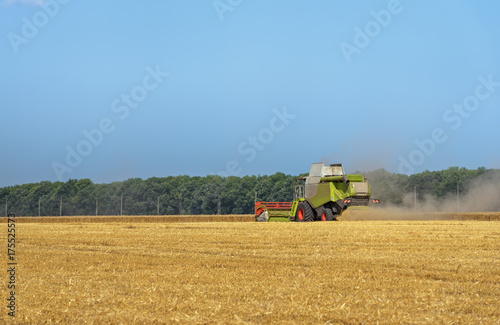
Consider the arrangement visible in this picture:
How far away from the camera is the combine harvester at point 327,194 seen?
33125 millimetres

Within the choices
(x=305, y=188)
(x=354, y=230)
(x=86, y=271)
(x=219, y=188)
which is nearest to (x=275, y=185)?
(x=219, y=188)

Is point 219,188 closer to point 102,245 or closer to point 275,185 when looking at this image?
point 275,185

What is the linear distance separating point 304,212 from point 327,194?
188 cm

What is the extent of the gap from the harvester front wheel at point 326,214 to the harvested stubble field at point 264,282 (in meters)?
14.8

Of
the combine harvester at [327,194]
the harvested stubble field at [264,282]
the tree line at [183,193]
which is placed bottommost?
the harvested stubble field at [264,282]

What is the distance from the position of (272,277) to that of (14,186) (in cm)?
17236

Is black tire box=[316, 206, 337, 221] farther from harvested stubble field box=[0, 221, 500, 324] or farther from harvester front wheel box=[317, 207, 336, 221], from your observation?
harvested stubble field box=[0, 221, 500, 324]

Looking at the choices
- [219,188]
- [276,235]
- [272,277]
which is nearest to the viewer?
[272,277]

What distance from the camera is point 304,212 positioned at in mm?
34375

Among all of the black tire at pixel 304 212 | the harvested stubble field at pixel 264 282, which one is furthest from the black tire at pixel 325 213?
the harvested stubble field at pixel 264 282

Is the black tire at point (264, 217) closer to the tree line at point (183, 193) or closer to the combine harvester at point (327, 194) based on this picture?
the combine harvester at point (327, 194)

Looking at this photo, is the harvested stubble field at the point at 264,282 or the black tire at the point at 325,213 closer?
the harvested stubble field at the point at 264,282

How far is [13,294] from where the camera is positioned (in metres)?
9.38

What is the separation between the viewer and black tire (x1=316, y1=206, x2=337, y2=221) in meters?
33.8
